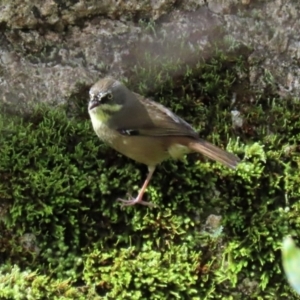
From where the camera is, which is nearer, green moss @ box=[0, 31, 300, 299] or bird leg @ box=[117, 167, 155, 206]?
green moss @ box=[0, 31, 300, 299]

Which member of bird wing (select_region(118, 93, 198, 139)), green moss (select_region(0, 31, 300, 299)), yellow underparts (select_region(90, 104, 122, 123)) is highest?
yellow underparts (select_region(90, 104, 122, 123))

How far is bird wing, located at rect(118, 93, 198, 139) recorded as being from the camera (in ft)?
10.5

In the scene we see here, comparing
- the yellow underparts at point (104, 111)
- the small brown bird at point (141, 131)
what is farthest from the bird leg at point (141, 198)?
the yellow underparts at point (104, 111)

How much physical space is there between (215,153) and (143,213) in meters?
0.59

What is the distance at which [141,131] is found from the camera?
3.24m

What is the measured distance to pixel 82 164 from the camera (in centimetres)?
333

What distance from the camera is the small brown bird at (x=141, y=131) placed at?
3.17m

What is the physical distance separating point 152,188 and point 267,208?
76cm

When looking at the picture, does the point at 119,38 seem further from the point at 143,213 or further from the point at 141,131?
the point at 143,213

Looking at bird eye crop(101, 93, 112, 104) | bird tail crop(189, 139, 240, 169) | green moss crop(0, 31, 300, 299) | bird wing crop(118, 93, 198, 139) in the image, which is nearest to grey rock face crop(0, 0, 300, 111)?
green moss crop(0, 31, 300, 299)

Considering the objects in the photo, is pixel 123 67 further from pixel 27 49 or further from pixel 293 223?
pixel 293 223

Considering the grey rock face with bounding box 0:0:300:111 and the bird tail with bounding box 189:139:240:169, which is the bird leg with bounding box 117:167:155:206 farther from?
the grey rock face with bounding box 0:0:300:111

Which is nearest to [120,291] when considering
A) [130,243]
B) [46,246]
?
[130,243]

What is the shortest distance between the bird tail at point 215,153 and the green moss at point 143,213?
0.70ft
